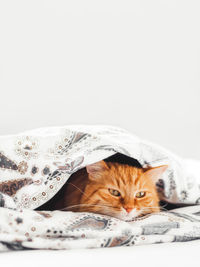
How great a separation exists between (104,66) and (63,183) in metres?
1.23

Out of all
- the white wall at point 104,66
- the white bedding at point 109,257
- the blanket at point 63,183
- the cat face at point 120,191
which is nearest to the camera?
the white bedding at point 109,257

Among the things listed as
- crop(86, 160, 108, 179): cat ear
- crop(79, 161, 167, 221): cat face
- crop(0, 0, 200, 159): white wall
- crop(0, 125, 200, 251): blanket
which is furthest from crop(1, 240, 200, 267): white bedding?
crop(0, 0, 200, 159): white wall

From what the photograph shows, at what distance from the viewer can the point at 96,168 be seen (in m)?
1.28

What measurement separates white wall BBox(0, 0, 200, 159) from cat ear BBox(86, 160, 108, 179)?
0.97m

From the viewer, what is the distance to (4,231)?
0.90 metres

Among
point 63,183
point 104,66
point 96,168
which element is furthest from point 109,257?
point 104,66

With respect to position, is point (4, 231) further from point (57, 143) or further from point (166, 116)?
point (166, 116)

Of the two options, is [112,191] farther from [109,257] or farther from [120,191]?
[109,257]

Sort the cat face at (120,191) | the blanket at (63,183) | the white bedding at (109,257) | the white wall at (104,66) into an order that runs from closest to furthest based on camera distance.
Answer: the white bedding at (109,257) → the blanket at (63,183) → the cat face at (120,191) → the white wall at (104,66)

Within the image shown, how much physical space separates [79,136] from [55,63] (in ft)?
3.36

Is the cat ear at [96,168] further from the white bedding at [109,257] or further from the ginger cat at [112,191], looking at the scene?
the white bedding at [109,257]

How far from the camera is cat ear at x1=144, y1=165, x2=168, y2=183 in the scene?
1.29m

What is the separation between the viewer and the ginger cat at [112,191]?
4.00ft

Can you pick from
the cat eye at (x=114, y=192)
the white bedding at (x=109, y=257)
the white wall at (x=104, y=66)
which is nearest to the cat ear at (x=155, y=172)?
the cat eye at (x=114, y=192)
